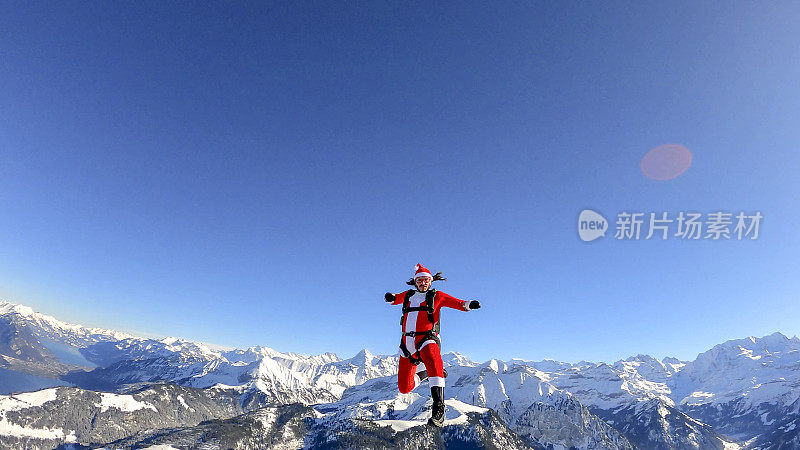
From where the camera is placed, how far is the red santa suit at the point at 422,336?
1312cm

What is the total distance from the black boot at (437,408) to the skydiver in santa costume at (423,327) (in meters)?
0.04

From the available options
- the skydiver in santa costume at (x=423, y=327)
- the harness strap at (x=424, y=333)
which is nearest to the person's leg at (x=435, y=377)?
the skydiver in santa costume at (x=423, y=327)

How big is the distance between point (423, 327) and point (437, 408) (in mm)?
2550

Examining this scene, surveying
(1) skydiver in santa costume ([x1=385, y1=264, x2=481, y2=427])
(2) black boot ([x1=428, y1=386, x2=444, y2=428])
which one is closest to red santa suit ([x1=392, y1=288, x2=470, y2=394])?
(1) skydiver in santa costume ([x1=385, y1=264, x2=481, y2=427])

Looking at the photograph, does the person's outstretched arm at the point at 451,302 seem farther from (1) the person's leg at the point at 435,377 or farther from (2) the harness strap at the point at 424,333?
(1) the person's leg at the point at 435,377

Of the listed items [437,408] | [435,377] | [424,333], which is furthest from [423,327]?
[437,408]

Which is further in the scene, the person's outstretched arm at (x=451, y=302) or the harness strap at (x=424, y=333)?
the person's outstretched arm at (x=451, y=302)

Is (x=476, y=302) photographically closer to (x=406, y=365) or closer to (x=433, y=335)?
(x=433, y=335)

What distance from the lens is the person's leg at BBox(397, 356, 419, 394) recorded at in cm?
1373

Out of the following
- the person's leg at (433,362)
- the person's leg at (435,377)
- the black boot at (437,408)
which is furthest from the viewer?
A: the person's leg at (433,362)

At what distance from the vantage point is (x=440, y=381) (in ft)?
42.3

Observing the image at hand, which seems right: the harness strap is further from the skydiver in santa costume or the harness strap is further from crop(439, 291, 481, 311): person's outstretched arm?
crop(439, 291, 481, 311): person's outstretched arm

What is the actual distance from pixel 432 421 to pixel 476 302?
12.8 feet

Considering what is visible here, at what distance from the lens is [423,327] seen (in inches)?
535
